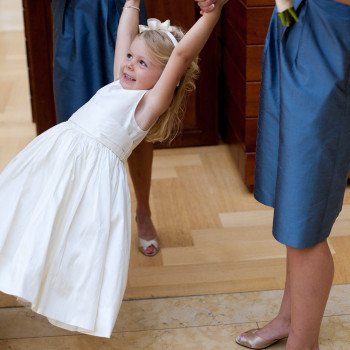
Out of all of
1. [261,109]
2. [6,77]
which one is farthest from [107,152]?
[6,77]

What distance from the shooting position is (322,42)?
4.31 feet

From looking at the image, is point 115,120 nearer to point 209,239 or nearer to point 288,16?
point 288,16

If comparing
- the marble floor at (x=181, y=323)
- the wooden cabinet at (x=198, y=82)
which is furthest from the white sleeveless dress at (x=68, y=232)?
the wooden cabinet at (x=198, y=82)

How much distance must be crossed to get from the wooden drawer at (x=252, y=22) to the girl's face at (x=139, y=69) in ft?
2.60

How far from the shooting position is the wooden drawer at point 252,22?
7.66ft

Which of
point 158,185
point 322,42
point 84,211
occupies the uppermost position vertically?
point 322,42

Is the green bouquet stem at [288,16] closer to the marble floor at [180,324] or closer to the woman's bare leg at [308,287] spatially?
the woman's bare leg at [308,287]

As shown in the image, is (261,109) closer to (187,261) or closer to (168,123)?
(168,123)

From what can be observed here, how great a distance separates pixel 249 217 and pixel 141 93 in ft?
3.01

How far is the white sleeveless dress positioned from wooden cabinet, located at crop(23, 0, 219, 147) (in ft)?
4.05

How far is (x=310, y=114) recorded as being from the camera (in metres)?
1.33

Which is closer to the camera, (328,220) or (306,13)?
(306,13)

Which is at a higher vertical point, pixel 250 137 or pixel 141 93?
pixel 141 93

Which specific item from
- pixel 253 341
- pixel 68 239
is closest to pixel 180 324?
pixel 253 341
